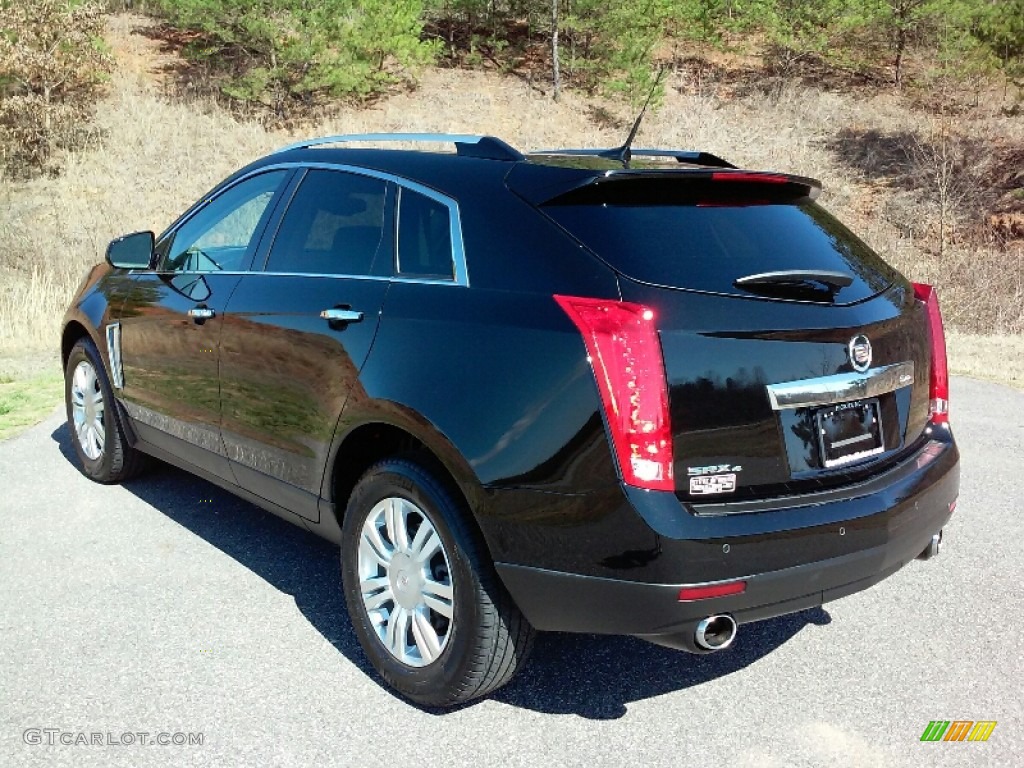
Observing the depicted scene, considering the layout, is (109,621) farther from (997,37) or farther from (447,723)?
(997,37)

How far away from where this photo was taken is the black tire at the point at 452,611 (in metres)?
2.99

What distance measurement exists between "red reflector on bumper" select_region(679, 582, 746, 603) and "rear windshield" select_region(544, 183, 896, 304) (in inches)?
32.8

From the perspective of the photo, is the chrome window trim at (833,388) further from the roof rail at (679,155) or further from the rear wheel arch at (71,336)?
the rear wheel arch at (71,336)

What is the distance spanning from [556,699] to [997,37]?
99.5 ft

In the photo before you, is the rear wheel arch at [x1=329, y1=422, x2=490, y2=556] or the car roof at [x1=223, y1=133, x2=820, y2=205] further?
the car roof at [x1=223, y1=133, x2=820, y2=205]

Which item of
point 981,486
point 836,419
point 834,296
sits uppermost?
point 834,296

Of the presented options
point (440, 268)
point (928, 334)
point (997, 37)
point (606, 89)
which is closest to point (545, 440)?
point (440, 268)

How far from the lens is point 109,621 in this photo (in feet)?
12.7

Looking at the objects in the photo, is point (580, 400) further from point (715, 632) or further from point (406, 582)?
point (406, 582)

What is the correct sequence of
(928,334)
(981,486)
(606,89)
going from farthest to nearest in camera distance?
(606,89) < (981,486) < (928,334)

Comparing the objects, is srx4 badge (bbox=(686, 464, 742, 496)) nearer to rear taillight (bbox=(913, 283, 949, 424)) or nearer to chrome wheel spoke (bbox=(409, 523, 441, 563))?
chrome wheel spoke (bbox=(409, 523, 441, 563))

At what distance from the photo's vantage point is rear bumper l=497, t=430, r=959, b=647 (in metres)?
2.68

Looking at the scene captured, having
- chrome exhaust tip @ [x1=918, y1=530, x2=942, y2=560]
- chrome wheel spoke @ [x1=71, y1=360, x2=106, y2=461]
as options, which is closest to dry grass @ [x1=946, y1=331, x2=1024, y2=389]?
chrome exhaust tip @ [x1=918, y1=530, x2=942, y2=560]

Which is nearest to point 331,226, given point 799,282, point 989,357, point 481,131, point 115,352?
point 799,282
